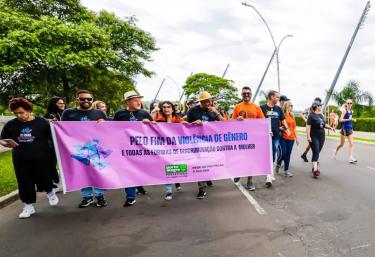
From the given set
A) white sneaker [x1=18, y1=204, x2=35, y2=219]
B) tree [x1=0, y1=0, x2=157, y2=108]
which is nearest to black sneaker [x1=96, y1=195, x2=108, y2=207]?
white sneaker [x1=18, y1=204, x2=35, y2=219]

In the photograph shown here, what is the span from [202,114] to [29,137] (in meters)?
3.07

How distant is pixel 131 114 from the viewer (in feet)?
18.6

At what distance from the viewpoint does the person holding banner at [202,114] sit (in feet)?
19.3

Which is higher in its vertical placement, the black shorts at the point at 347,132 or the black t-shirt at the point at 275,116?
the black t-shirt at the point at 275,116

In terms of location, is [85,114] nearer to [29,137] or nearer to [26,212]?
[29,137]

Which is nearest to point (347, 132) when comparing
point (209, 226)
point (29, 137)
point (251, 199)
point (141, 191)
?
point (251, 199)

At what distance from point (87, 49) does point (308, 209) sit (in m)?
14.5

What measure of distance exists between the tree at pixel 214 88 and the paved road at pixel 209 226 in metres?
60.5

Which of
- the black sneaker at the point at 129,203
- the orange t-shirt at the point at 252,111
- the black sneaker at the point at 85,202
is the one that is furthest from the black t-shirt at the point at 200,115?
the black sneaker at the point at 85,202

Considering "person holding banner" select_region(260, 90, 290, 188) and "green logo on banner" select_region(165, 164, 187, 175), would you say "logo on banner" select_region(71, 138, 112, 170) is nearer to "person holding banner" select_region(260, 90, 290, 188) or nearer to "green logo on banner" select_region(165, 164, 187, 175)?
"green logo on banner" select_region(165, 164, 187, 175)

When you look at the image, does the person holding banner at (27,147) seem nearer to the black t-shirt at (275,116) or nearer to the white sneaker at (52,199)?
the white sneaker at (52,199)

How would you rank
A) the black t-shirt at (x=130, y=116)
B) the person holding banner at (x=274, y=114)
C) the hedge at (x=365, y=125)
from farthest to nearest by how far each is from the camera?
the hedge at (x=365, y=125) → the person holding banner at (x=274, y=114) → the black t-shirt at (x=130, y=116)

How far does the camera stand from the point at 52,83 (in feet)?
62.2

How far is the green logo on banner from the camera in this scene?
5.54 meters
